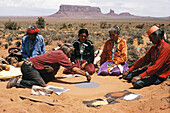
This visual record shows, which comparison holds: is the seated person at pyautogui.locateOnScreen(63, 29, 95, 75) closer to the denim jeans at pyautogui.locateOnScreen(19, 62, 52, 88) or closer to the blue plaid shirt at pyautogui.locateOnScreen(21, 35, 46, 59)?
the blue plaid shirt at pyautogui.locateOnScreen(21, 35, 46, 59)

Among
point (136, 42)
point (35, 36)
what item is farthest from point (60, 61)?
point (136, 42)

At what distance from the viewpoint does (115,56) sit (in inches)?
279

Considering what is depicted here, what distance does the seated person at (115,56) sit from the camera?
6.86 m

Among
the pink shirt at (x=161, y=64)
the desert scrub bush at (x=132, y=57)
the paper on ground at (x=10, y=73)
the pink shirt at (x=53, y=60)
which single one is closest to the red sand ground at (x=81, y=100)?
the pink shirt at (x=161, y=64)

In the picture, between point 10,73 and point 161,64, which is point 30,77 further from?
point 161,64

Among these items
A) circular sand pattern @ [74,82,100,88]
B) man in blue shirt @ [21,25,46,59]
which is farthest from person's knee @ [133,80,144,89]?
man in blue shirt @ [21,25,46,59]

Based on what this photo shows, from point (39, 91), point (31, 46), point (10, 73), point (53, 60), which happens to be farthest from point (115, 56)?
point (10, 73)

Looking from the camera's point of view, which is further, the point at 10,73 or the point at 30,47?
the point at 30,47

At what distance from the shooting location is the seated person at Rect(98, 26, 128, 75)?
22.5 feet

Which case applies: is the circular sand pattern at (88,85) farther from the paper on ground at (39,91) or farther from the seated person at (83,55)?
the seated person at (83,55)

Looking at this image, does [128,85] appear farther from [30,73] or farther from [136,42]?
[136,42]

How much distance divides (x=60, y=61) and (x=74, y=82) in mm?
1125

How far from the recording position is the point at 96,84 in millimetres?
5738

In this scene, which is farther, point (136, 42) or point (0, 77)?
point (136, 42)
